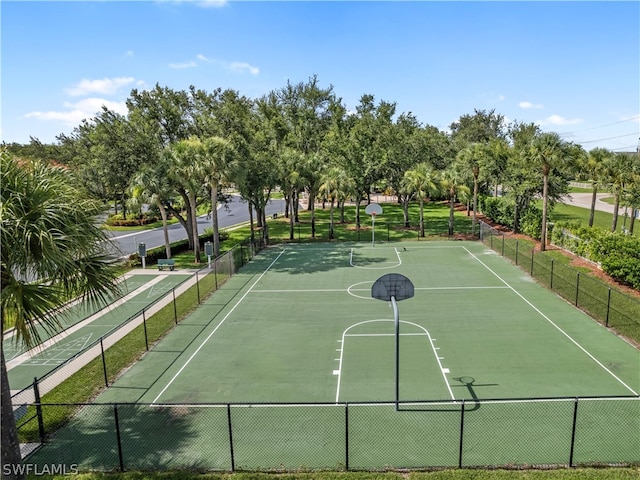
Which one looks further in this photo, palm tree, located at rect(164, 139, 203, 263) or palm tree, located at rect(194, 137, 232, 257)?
palm tree, located at rect(194, 137, 232, 257)

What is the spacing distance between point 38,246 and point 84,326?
12073mm

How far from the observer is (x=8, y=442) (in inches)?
326

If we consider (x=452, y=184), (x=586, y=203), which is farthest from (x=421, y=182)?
(x=586, y=203)

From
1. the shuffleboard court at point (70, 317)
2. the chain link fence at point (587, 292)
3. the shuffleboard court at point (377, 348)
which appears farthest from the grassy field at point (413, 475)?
the chain link fence at point (587, 292)

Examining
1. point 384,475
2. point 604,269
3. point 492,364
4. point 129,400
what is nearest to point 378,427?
point 384,475

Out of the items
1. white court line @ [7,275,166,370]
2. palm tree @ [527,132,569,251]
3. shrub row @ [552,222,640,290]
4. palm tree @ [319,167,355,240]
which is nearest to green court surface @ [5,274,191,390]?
white court line @ [7,275,166,370]

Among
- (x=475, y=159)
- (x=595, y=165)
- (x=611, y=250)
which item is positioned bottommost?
(x=611, y=250)

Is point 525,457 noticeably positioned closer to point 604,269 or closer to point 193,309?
point 193,309

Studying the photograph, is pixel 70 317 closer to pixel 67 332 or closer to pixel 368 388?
pixel 67 332

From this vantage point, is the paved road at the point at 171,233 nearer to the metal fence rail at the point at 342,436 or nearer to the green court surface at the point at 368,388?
the green court surface at the point at 368,388

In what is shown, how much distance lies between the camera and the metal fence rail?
924cm

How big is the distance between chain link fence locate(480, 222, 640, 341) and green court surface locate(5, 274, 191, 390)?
1707cm

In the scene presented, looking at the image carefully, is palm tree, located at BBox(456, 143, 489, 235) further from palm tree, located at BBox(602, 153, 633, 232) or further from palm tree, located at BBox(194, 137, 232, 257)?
palm tree, located at BBox(194, 137, 232, 257)

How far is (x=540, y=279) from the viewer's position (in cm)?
2289
